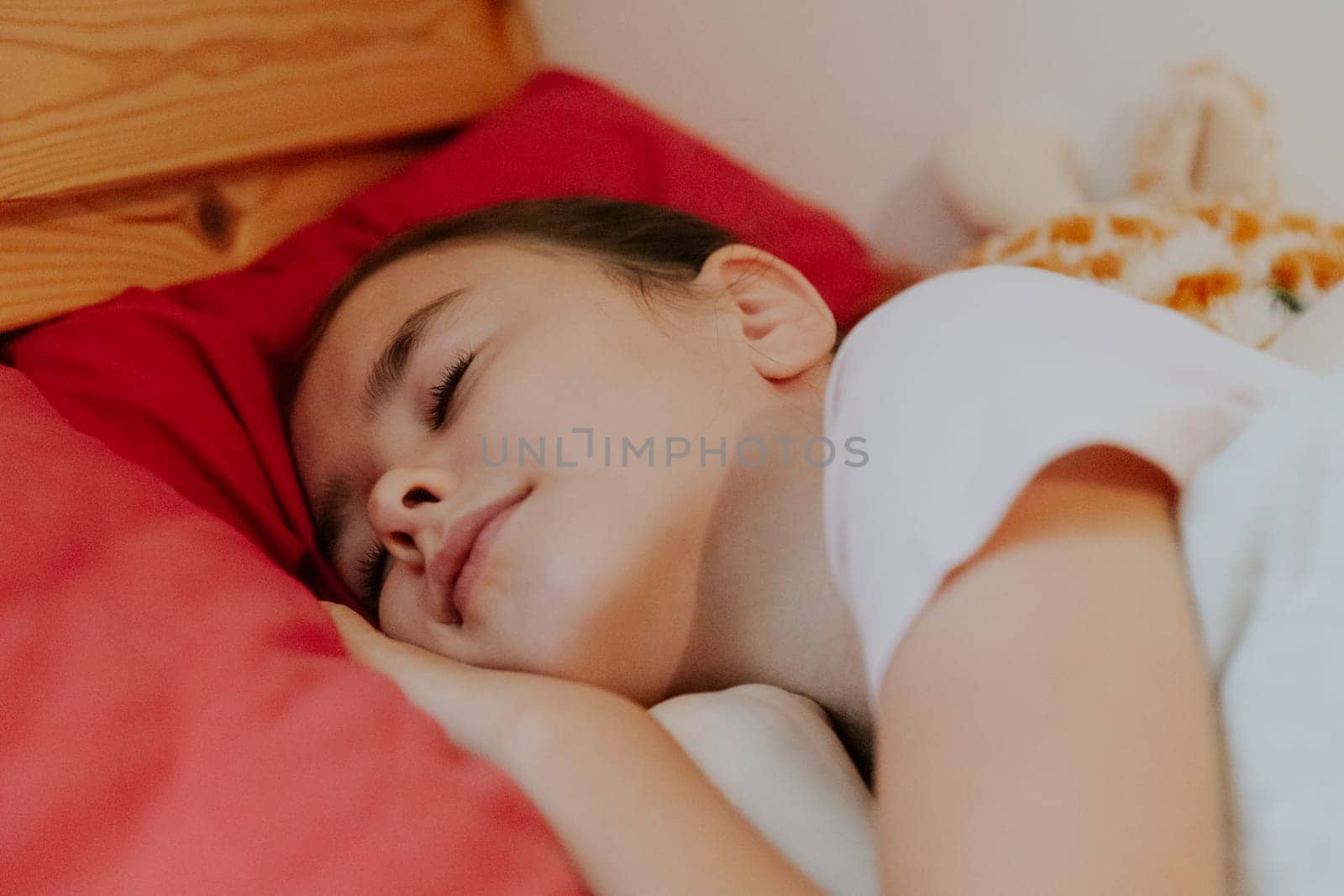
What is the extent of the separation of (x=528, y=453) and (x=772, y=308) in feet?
0.90

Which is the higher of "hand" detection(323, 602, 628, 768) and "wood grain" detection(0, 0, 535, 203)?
"wood grain" detection(0, 0, 535, 203)

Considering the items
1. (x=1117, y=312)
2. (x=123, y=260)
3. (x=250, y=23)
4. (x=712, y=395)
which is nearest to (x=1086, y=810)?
(x=1117, y=312)

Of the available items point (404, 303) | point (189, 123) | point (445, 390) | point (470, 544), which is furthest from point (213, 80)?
point (470, 544)

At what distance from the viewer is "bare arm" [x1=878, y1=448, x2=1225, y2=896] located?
0.37 m

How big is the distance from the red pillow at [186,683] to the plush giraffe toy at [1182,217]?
0.81 meters

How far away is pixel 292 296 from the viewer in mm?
1010

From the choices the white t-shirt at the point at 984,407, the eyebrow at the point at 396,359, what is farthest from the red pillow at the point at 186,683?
the white t-shirt at the point at 984,407

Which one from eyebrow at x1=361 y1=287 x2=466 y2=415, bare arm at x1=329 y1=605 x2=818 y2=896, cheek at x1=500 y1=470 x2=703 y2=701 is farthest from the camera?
eyebrow at x1=361 y1=287 x2=466 y2=415

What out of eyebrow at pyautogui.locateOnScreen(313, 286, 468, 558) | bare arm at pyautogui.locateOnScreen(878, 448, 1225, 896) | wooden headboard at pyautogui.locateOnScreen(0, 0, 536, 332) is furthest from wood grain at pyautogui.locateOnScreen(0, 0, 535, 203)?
bare arm at pyautogui.locateOnScreen(878, 448, 1225, 896)

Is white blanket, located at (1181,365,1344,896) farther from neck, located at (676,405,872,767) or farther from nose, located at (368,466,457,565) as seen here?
nose, located at (368,466,457,565)

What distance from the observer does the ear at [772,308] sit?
791 millimetres

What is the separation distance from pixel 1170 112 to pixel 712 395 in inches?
31.0

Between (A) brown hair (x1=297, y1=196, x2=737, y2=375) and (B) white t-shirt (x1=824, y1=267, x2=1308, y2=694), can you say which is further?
(A) brown hair (x1=297, y1=196, x2=737, y2=375)

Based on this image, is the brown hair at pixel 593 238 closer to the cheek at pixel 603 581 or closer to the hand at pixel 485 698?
the cheek at pixel 603 581
